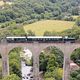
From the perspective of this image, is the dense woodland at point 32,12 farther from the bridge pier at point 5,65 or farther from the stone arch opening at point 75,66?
the bridge pier at point 5,65

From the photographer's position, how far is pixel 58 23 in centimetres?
9044

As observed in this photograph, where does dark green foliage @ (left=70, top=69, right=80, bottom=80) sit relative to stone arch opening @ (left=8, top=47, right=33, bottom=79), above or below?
below

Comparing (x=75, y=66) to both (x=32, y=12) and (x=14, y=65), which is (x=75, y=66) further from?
(x=32, y=12)

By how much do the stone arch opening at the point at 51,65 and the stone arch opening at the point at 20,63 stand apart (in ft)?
10.1

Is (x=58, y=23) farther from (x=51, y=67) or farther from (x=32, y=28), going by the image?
(x=51, y=67)

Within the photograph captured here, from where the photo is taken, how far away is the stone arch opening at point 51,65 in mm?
53375

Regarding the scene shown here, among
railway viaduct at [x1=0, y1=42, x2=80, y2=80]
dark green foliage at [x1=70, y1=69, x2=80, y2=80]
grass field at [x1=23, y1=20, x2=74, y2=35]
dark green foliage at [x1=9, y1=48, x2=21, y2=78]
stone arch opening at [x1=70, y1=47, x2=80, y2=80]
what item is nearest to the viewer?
railway viaduct at [x1=0, y1=42, x2=80, y2=80]

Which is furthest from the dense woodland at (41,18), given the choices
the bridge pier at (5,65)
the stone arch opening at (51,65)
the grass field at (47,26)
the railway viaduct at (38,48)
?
the railway viaduct at (38,48)

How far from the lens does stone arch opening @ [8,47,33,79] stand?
55.5 meters

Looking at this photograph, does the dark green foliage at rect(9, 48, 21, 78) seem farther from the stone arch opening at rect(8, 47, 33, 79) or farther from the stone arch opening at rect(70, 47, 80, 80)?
the stone arch opening at rect(70, 47, 80, 80)

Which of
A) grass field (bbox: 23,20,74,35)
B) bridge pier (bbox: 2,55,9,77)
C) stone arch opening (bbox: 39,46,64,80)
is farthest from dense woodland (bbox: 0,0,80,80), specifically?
grass field (bbox: 23,20,74,35)

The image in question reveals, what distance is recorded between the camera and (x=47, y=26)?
87.8m

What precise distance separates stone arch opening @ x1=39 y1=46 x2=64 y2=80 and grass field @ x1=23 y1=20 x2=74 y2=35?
65.2 ft

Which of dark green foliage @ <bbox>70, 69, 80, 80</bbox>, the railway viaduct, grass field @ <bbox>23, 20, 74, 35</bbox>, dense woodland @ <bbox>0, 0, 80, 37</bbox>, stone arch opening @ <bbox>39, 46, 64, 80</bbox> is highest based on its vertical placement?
dense woodland @ <bbox>0, 0, 80, 37</bbox>
